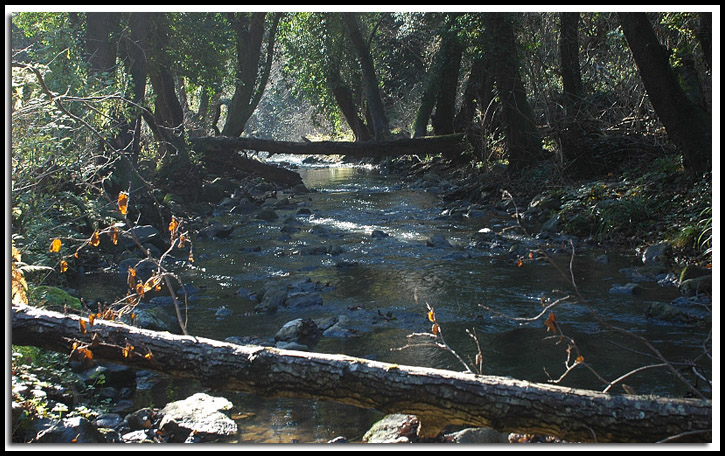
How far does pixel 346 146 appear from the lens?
→ 693 inches

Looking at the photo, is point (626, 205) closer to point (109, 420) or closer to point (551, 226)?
point (551, 226)

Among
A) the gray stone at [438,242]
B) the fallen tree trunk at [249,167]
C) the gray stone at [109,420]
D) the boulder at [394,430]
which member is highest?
the fallen tree trunk at [249,167]

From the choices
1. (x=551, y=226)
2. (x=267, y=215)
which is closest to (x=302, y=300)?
(x=551, y=226)

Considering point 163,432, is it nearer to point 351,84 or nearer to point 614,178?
point 614,178

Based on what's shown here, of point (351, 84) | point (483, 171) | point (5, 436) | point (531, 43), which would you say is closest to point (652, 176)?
point (531, 43)

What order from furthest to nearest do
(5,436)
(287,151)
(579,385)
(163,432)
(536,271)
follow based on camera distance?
(287,151) → (536,271) → (579,385) → (163,432) → (5,436)

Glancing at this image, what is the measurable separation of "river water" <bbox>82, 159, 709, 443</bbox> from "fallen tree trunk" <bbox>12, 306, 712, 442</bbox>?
28.7 inches

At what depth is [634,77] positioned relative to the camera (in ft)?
41.1

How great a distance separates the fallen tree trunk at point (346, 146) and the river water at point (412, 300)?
4.80 m

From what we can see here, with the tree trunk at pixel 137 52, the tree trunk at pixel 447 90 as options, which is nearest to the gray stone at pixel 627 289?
the tree trunk at pixel 137 52

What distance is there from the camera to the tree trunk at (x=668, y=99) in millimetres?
9273

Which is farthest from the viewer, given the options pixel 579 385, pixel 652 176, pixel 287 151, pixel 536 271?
pixel 287 151

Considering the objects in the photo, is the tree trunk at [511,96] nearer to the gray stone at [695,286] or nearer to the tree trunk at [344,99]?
the gray stone at [695,286]

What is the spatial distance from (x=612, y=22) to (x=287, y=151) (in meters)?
8.89
